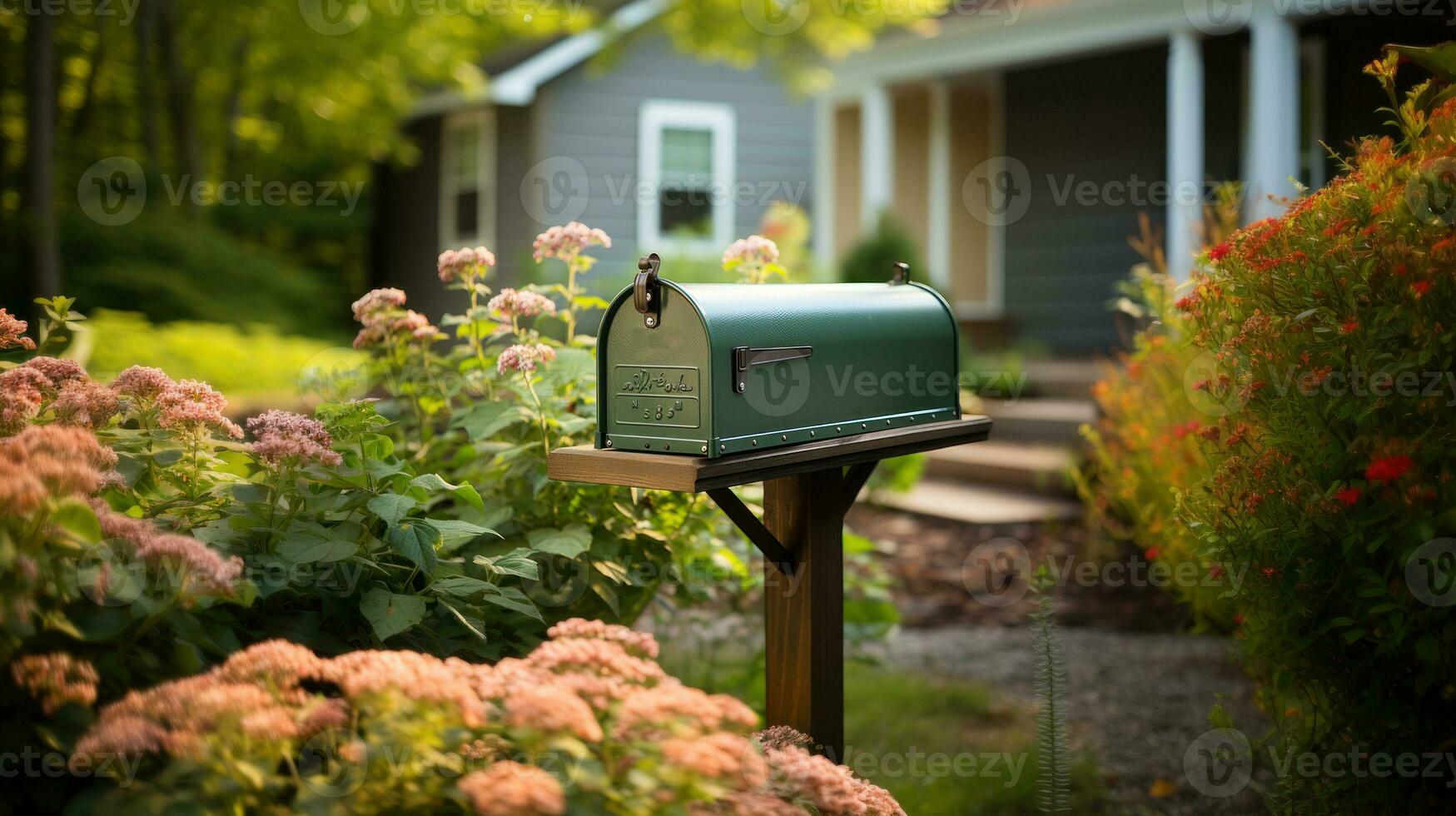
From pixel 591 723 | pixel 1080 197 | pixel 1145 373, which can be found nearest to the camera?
pixel 591 723

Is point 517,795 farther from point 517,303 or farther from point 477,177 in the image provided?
point 477,177

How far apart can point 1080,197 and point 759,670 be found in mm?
8406

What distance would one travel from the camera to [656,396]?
2420 millimetres

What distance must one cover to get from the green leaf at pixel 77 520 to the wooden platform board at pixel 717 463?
90 cm

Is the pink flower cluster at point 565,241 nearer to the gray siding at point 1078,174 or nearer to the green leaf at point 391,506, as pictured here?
the green leaf at point 391,506

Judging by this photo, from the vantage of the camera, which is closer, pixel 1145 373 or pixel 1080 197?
pixel 1145 373

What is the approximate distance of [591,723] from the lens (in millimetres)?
1709

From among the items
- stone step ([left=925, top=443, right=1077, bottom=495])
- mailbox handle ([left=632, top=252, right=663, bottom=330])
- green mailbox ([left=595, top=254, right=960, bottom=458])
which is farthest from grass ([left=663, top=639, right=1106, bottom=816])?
stone step ([left=925, top=443, right=1077, bottom=495])

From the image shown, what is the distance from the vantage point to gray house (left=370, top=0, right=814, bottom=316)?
14.4 meters

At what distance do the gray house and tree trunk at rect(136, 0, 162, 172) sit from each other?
363 cm

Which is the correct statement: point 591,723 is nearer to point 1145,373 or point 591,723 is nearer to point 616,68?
point 1145,373

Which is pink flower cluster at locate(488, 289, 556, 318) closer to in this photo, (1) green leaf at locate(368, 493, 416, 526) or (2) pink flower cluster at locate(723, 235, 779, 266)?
(2) pink flower cluster at locate(723, 235, 779, 266)

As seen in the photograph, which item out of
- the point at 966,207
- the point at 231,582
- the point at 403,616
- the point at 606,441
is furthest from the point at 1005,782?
the point at 966,207

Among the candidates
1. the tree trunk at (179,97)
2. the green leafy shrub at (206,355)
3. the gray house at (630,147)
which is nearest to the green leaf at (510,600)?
the green leafy shrub at (206,355)
